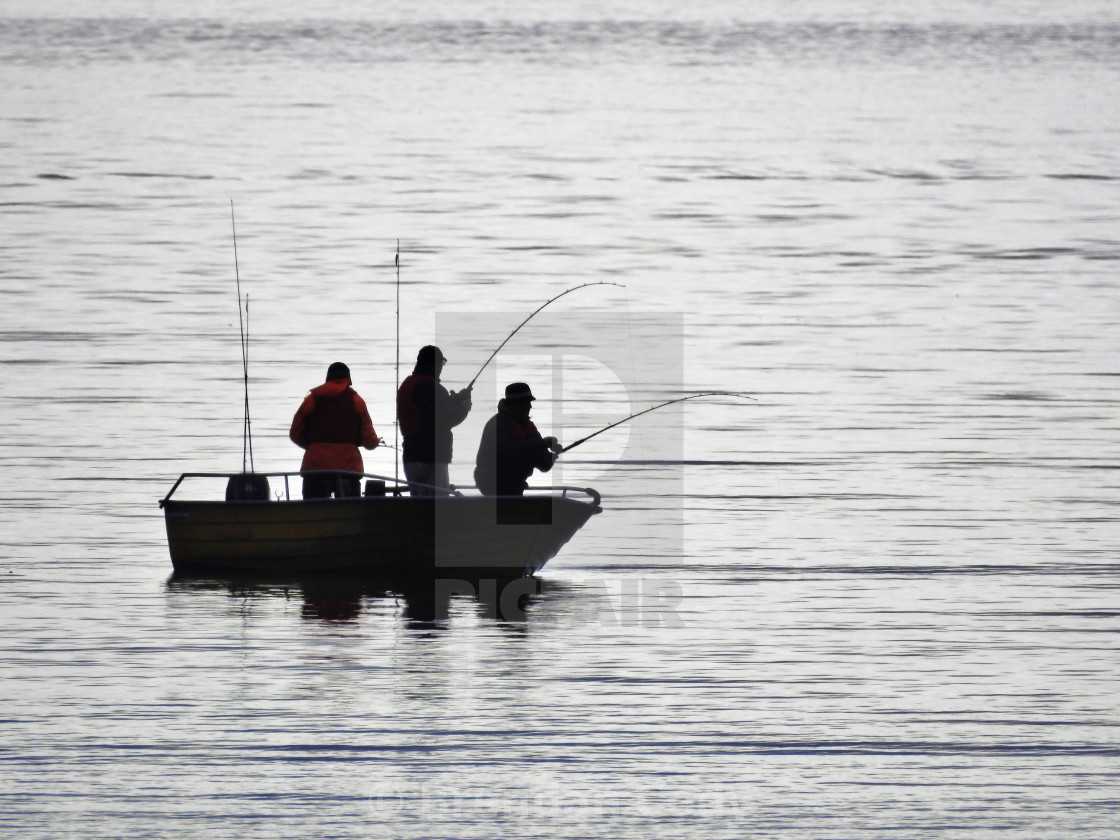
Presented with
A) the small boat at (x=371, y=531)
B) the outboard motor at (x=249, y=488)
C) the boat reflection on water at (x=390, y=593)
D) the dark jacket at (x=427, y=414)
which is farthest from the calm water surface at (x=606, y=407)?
the dark jacket at (x=427, y=414)

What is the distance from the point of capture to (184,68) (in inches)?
1719

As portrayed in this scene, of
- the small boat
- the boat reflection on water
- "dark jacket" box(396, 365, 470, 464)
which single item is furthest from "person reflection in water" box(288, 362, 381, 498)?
the boat reflection on water

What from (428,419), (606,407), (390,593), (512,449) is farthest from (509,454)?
(606,407)

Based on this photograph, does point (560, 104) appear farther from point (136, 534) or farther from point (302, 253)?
point (136, 534)

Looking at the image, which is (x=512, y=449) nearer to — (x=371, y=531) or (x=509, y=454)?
(x=509, y=454)

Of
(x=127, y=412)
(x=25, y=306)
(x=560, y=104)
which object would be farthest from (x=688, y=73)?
(x=127, y=412)

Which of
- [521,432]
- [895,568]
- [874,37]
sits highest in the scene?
[874,37]

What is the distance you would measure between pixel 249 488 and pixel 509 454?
1364mm

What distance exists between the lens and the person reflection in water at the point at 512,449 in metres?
10.5

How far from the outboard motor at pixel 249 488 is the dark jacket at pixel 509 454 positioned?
43.3 inches

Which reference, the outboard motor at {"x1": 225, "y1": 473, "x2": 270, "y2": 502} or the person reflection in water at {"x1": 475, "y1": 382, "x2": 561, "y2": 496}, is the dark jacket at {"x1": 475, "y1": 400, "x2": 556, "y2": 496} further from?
the outboard motor at {"x1": 225, "y1": 473, "x2": 270, "y2": 502}

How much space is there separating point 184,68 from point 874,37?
16436 mm

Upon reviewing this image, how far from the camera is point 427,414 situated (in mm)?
10773

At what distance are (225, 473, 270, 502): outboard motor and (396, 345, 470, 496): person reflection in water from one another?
73cm
